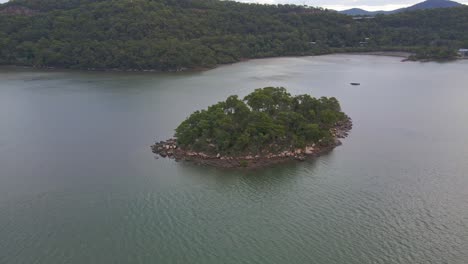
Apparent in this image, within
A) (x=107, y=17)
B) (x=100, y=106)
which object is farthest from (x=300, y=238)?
(x=107, y=17)

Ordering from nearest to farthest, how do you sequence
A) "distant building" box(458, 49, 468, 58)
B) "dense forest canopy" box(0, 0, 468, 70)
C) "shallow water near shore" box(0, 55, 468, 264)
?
"shallow water near shore" box(0, 55, 468, 264) → "dense forest canopy" box(0, 0, 468, 70) → "distant building" box(458, 49, 468, 58)

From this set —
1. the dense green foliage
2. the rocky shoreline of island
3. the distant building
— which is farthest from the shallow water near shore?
the distant building

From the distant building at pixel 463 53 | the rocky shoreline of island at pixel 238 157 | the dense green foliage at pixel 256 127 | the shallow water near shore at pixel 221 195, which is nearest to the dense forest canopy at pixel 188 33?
the distant building at pixel 463 53

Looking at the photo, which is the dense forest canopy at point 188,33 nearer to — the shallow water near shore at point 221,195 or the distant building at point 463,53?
the distant building at point 463,53

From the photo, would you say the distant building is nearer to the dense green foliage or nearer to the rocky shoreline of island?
the dense green foliage

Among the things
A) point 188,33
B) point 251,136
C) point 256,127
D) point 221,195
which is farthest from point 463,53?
point 221,195

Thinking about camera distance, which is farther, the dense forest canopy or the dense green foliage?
the dense forest canopy
